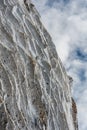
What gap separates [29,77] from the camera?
104 feet

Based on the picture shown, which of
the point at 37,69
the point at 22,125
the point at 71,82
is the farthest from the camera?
the point at 71,82

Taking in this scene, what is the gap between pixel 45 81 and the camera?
33.2m

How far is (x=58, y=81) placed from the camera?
115 feet

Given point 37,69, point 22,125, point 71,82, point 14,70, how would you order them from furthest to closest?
point 71,82 → point 37,69 → point 14,70 → point 22,125

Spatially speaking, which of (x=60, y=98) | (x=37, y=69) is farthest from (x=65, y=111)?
(x=37, y=69)

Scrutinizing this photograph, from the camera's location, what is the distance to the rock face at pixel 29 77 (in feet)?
95.1

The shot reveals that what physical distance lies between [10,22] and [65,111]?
22.9 feet

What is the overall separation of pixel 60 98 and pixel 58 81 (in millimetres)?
1539

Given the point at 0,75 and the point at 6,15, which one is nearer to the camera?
the point at 0,75

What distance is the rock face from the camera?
29.0 m

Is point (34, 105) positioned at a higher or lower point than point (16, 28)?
lower

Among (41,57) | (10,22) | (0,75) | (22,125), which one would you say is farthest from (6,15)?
(22,125)

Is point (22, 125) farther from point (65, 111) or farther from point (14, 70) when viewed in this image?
point (65, 111)

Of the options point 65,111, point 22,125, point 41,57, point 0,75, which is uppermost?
point 41,57
